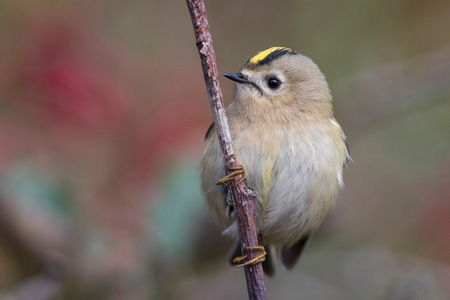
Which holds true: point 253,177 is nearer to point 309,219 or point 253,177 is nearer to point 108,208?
point 309,219

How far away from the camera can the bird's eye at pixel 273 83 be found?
7.02 feet

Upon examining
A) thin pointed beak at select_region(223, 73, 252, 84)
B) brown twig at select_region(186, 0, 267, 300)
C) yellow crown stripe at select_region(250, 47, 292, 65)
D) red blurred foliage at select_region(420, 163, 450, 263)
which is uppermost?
yellow crown stripe at select_region(250, 47, 292, 65)

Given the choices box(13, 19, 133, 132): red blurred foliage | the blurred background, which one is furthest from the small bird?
box(13, 19, 133, 132): red blurred foliage

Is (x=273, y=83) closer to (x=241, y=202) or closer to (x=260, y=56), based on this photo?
(x=260, y=56)

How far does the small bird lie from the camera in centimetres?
196

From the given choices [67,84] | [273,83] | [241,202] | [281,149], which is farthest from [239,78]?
[241,202]

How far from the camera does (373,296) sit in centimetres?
238

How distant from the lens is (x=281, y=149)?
197 centimetres

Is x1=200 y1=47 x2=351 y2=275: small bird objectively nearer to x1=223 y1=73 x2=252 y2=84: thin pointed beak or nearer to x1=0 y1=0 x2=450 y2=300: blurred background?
x1=223 y1=73 x2=252 y2=84: thin pointed beak

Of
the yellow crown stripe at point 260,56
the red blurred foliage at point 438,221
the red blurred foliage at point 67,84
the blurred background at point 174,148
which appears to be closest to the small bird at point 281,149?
the yellow crown stripe at point 260,56

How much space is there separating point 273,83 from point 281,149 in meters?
0.32

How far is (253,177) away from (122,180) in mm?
485

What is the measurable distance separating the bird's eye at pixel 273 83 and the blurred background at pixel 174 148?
12.9 inches

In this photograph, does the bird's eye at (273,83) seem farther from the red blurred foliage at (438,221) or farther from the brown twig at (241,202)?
the red blurred foliage at (438,221)
